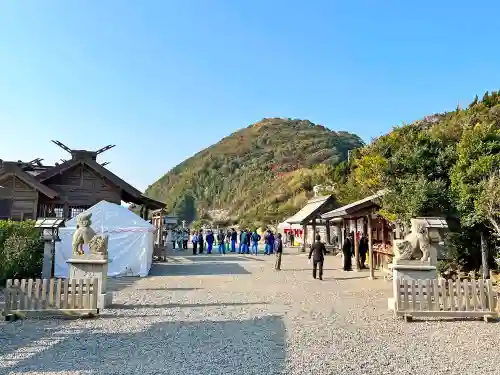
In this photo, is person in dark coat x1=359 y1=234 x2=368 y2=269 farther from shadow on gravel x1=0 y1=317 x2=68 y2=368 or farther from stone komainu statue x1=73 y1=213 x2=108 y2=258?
shadow on gravel x1=0 y1=317 x2=68 y2=368

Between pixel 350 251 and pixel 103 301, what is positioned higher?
pixel 350 251

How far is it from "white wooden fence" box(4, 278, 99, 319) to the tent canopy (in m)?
7.97

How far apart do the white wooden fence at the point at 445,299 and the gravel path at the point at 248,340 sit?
0.24 meters

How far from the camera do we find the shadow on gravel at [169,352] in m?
5.11

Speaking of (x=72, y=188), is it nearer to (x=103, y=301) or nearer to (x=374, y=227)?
(x=103, y=301)

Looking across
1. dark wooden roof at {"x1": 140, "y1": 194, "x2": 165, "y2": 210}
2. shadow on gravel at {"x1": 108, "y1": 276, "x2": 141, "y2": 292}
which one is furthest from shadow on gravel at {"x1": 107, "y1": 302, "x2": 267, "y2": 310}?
dark wooden roof at {"x1": 140, "y1": 194, "x2": 165, "y2": 210}

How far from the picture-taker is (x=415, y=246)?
907 cm

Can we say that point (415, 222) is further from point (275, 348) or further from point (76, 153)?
point (76, 153)

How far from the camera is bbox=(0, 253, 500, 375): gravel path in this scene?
5184 mm

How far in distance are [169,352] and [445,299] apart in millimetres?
5277

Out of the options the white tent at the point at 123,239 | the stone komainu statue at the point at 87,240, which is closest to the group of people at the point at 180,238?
the white tent at the point at 123,239

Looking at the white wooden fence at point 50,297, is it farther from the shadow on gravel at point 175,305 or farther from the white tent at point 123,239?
the white tent at point 123,239

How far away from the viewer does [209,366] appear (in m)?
5.22

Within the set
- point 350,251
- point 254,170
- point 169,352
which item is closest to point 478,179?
point 350,251
